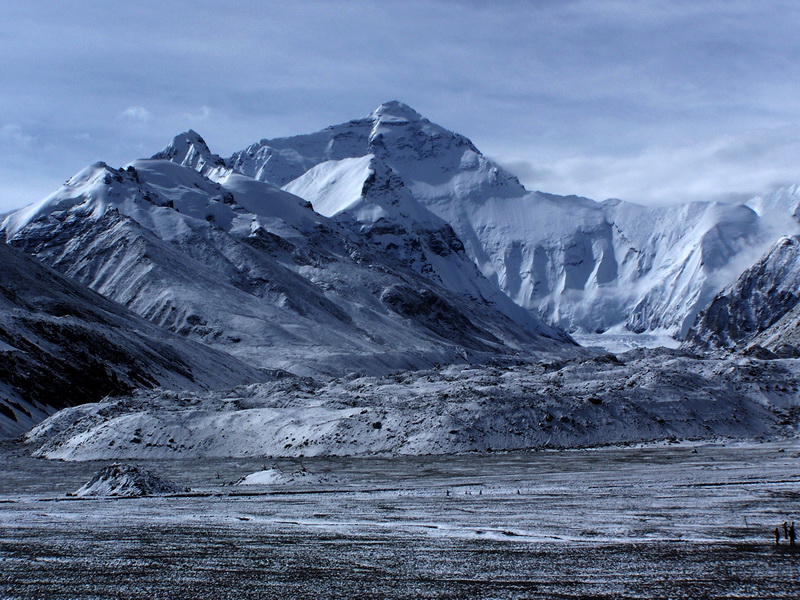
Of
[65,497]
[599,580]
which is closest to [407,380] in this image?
[65,497]

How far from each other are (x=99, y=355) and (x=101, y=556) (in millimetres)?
89935

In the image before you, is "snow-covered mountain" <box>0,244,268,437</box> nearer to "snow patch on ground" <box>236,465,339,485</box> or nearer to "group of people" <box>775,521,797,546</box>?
"snow patch on ground" <box>236,465,339,485</box>

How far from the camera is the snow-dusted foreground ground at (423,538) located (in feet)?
A: 40.0

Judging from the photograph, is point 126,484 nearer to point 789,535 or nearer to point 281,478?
point 281,478

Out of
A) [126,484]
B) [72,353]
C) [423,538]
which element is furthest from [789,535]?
[72,353]

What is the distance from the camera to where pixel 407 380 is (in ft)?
256

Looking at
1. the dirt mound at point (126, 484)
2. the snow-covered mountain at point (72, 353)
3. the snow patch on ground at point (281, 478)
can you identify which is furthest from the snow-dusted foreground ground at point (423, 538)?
the snow-covered mountain at point (72, 353)

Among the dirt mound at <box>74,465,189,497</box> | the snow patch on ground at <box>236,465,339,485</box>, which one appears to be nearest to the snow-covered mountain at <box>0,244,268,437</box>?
the snow patch on ground at <box>236,465,339,485</box>

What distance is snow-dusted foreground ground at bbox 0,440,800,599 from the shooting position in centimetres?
1218

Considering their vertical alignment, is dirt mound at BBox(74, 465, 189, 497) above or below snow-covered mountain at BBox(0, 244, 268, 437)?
below

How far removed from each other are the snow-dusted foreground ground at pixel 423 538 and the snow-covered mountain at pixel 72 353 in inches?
1938

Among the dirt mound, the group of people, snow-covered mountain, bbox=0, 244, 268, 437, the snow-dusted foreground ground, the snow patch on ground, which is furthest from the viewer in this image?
snow-covered mountain, bbox=0, 244, 268, 437

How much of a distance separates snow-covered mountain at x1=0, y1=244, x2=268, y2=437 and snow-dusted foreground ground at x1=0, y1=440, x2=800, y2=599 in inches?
1938

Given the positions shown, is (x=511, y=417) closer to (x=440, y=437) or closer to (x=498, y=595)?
(x=440, y=437)
